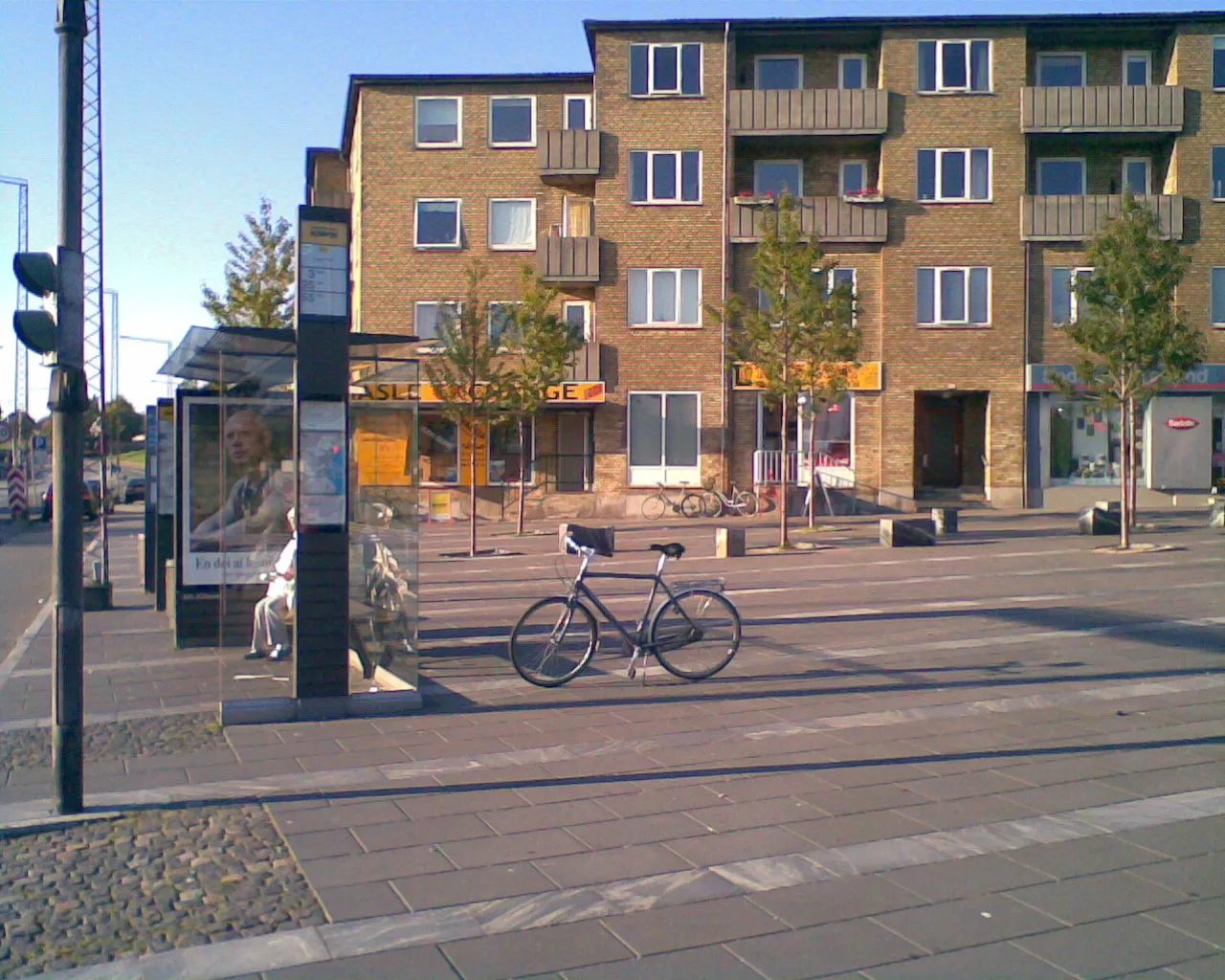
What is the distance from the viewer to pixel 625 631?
31.3ft

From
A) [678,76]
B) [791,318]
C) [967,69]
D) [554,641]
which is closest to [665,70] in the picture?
[678,76]

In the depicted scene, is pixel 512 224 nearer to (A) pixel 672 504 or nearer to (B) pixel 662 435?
(B) pixel 662 435

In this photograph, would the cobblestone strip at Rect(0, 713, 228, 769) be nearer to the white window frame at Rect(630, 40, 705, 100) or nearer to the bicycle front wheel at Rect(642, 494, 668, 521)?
the bicycle front wheel at Rect(642, 494, 668, 521)

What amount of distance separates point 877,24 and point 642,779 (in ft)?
97.2

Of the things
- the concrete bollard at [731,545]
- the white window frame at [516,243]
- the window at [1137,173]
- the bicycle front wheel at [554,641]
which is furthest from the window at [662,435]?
the bicycle front wheel at [554,641]

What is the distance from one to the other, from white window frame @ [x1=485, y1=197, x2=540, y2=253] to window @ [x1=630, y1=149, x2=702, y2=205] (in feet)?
10.1

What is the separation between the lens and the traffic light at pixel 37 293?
595cm

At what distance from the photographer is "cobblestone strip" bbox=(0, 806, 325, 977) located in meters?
4.64

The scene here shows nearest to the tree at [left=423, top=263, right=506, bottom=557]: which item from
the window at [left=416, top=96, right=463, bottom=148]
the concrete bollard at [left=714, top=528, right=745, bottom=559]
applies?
the concrete bollard at [left=714, top=528, right=745, bottom=559]

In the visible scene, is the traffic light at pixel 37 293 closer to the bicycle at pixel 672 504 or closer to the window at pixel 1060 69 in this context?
the bicycle at pixel 672 504

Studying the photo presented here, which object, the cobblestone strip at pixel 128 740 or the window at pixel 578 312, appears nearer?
the cobblestone strip at pixel 128 740

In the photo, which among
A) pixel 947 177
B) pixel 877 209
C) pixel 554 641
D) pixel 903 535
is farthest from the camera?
pixel 947 177

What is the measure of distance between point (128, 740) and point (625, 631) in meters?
3.62

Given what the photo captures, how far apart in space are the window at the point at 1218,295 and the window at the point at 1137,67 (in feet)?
17.8
